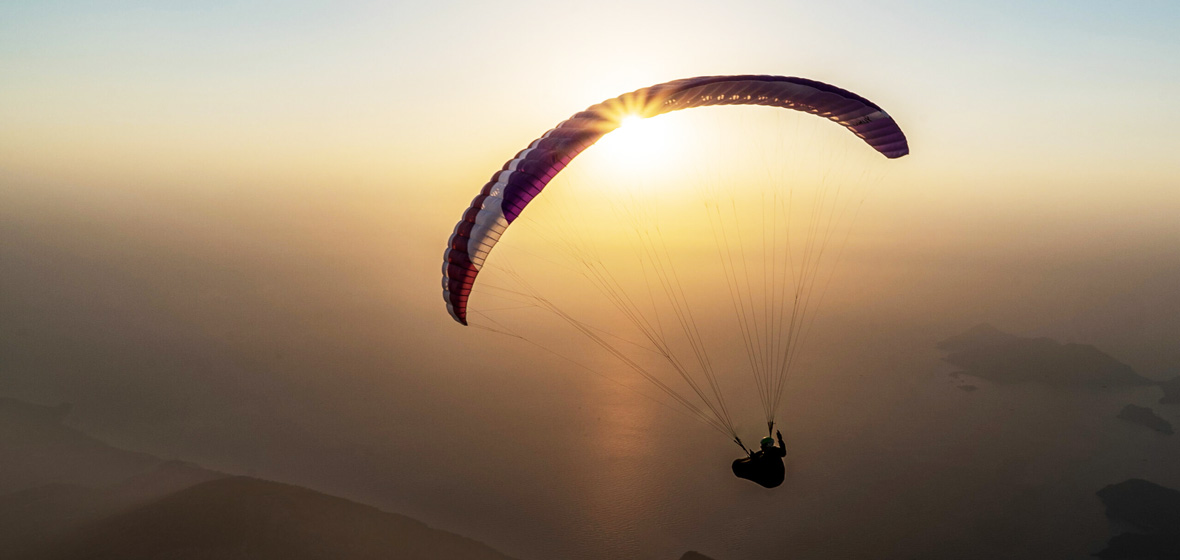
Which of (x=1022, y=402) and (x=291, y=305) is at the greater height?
(x=291, y=305)

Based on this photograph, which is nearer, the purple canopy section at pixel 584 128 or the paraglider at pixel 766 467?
the purple canopy section at pixel 584 128

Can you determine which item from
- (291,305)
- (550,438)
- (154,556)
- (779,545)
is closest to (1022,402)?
(779,545)

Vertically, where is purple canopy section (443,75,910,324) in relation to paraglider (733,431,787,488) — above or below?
above

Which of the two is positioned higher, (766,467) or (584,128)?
(584,128)

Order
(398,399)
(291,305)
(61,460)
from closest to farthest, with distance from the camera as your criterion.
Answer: (61,460)
(398,399)
(291,305)

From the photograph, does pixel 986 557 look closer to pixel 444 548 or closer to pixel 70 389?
pixel 444 548

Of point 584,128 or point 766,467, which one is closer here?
point 584,128

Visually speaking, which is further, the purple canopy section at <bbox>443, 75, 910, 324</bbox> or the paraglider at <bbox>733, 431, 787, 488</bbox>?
the paraglider at <bbox>733, 431, 787, 488</bbox>

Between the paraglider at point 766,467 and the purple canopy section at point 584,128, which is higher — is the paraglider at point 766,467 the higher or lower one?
the lower one
